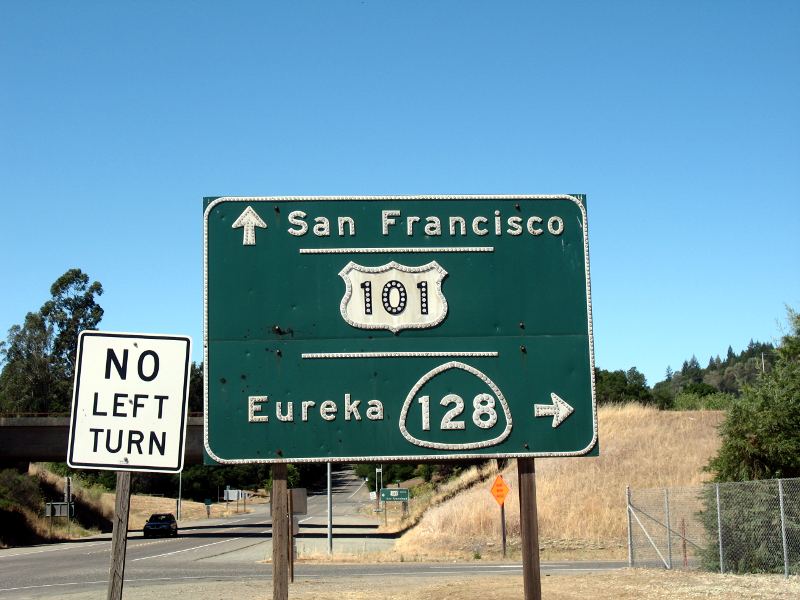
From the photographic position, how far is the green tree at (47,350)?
92000 millimetres

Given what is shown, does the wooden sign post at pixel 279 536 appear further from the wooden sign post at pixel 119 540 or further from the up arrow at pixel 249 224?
the wooden sign post at pixel 119 540

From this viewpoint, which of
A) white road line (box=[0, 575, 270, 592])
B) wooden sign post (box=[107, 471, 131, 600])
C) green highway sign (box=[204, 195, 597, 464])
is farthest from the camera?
white road line (box=[0, 575, 270, 592])

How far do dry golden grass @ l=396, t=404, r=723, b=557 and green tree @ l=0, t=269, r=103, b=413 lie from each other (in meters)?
50.9

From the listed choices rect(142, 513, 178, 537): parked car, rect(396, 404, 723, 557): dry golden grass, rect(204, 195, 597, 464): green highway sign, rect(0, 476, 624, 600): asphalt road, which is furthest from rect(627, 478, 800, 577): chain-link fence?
rect(142, 513, 178, 537): parked car

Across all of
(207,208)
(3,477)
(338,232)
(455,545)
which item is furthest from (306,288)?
(3,477)

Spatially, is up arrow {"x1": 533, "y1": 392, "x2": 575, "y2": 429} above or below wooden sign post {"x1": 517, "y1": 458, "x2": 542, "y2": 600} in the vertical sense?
above

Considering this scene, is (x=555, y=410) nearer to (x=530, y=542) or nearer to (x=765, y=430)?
(x=530, y=542)

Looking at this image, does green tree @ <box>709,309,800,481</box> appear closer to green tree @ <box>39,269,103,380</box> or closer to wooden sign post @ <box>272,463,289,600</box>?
wooden sign post @ <box>272,463,289,600</box>

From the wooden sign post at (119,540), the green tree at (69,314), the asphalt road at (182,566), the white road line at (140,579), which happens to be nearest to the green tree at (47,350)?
the green tree at (69,314)

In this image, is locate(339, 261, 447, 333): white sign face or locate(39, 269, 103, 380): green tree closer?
locate(339, 261, 447, 333): white sign face

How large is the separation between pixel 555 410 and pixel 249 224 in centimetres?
350

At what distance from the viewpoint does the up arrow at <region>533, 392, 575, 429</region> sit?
937cm

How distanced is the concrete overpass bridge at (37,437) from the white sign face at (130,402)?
50.8 meters

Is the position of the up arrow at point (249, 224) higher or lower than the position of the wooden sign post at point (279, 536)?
higher
